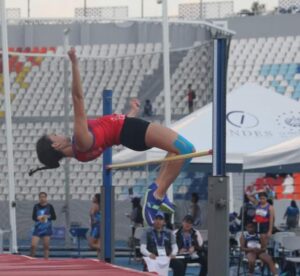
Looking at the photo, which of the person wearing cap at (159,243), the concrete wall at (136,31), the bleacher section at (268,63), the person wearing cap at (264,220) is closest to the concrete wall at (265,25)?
the concrete wall at (136,31)

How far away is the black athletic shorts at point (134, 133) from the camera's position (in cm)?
793

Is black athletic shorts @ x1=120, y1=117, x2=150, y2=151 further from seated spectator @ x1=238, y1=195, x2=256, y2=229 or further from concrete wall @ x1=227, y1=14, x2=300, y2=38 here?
concrete wall @ x1=227, y1=14, x2=300, y2=38

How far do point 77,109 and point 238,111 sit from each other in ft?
28.8

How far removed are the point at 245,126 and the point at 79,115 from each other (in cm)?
854

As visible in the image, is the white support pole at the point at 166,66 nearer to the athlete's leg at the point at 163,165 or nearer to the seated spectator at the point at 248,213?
the seated spectator at the point at 248,213

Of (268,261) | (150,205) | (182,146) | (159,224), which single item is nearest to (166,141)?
(182,146)

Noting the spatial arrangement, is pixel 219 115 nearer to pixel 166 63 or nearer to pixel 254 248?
pixel 254 248

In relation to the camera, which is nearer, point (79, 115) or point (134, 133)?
point (79, 115)

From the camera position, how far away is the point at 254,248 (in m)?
15.1

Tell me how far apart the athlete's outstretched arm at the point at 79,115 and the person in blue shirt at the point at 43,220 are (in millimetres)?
10618

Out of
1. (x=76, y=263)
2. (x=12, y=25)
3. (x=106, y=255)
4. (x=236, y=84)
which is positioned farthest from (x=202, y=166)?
(x=12, y=25)

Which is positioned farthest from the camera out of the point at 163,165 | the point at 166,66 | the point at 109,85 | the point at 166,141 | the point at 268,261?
the point at 109,85

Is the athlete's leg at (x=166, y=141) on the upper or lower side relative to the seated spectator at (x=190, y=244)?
upper

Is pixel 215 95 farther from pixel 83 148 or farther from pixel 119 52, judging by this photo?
pixel 119 52
